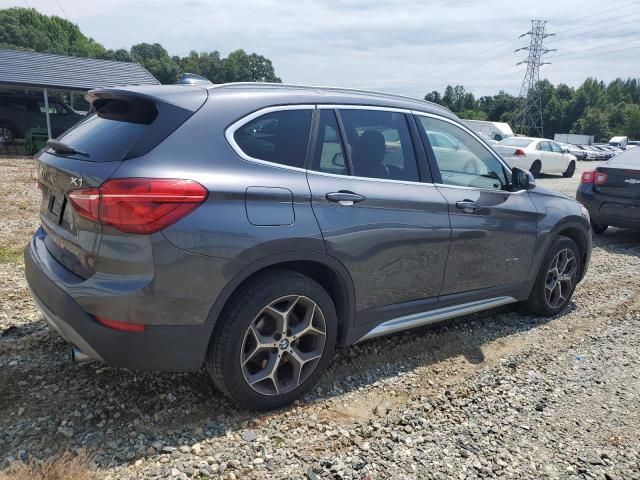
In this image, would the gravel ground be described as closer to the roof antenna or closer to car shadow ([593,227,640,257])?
the roof antenna

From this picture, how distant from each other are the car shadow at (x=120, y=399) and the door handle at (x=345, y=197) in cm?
122

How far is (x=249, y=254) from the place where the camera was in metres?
2.64

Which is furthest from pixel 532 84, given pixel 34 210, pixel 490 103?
pixel 34 210

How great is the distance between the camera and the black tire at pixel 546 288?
4570 millimetres

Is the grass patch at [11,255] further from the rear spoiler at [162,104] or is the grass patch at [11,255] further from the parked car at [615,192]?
the parked car at [615,192]

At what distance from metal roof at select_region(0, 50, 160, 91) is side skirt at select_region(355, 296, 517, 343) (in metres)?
16.2

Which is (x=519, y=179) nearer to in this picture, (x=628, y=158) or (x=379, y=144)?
(x=379, y=144)

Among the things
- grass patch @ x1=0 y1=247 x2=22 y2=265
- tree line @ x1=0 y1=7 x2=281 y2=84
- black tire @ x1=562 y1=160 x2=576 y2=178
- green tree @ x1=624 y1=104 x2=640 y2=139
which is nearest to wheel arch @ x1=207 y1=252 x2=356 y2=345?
grass patch @ x1=0 y1=247 x2=22 y2=265

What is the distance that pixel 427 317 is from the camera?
369 centimetres

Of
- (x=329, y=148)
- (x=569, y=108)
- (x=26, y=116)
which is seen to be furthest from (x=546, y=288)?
(x=569, y=108)

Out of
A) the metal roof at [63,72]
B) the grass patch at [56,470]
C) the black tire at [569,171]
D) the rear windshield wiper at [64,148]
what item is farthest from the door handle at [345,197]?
the black tire at [569,171]

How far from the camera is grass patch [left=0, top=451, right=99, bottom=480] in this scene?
2352mm

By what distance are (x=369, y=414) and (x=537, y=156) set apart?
18.6m

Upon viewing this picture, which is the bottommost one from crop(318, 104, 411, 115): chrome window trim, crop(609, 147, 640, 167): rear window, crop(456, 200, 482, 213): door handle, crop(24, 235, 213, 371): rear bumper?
crop(24, 235, 213, 371): rear bumper
